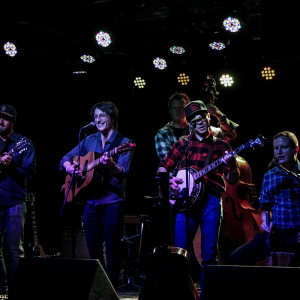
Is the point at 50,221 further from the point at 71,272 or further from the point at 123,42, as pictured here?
the point at 71,272

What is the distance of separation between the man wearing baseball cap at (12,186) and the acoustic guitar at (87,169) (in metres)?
0.84

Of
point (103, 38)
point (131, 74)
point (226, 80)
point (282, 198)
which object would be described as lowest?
point (282, 198)

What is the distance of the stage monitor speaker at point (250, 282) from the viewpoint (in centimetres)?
255

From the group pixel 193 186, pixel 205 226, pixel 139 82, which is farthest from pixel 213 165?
pixel 139 82

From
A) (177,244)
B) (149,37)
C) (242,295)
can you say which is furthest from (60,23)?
(242,295)

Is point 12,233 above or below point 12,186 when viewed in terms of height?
below

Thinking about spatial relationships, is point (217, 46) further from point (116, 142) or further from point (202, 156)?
point (116, 142)

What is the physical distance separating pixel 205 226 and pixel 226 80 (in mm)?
3999

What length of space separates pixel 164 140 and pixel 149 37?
2887 mm

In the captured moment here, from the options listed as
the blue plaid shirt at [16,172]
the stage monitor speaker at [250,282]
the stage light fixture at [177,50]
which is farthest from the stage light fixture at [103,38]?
the stage monitor speaker at [250,282]

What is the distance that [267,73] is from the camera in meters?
7.53

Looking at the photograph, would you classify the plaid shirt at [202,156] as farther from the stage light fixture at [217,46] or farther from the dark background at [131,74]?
the stage light fixture at [217,46]

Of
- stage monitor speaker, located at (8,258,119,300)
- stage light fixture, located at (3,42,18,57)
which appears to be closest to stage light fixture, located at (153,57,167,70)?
stage light fixture, located at (3,42,18,57)

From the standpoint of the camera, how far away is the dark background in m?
7.68
